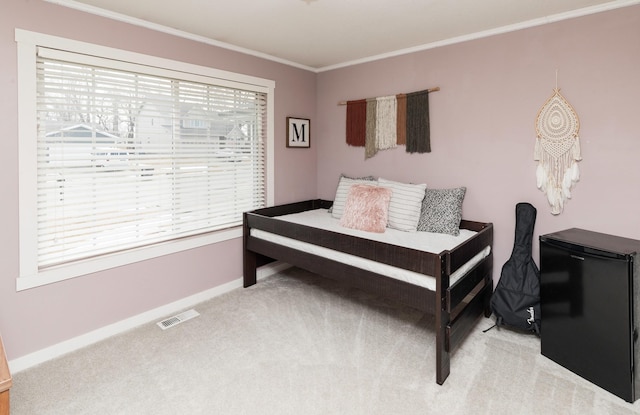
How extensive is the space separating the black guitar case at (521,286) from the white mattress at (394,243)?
0.76 feet

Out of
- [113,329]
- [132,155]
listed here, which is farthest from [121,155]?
[113,329]

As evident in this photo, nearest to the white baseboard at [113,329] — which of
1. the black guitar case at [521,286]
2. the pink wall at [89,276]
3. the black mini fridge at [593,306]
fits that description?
the pink wall at [89,276]

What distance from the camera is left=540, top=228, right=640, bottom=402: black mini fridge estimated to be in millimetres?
1895

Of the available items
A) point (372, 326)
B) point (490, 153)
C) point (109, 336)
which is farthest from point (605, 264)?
point (109, 336)

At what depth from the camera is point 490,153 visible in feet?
9.48

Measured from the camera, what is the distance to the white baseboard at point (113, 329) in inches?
89.2

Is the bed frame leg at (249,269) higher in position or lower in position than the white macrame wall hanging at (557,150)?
lower

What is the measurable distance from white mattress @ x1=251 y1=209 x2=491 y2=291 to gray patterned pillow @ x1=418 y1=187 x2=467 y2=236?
8 centimetres

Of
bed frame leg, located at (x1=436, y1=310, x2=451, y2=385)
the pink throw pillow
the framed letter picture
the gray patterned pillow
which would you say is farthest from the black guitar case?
the framed letter picture

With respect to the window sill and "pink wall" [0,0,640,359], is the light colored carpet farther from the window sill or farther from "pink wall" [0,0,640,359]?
the window sill

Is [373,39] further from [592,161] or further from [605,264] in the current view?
[605,264]

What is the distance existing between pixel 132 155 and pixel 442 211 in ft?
8.19

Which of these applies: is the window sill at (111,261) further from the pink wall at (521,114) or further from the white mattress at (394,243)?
the pink wall at (521,114)

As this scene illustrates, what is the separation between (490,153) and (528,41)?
85cm
